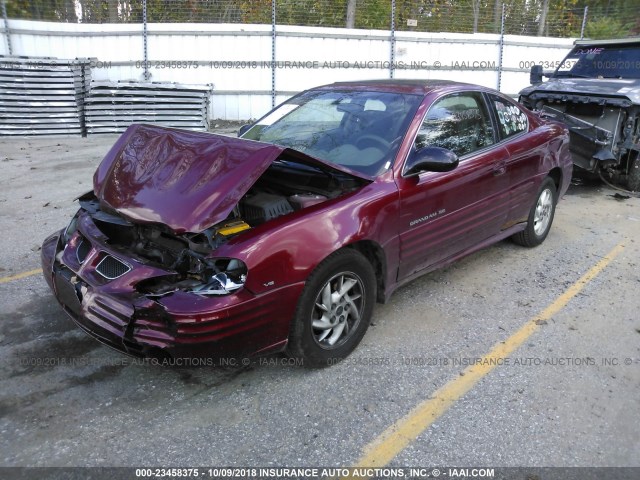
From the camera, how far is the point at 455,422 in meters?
2.84

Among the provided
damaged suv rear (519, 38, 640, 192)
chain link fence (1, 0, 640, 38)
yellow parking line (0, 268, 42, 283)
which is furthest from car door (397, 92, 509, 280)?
chain link fence (1, 0, 640, 38)

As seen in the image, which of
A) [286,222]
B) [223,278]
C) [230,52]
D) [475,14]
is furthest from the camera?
[475,14]

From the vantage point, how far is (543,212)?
5.39 m

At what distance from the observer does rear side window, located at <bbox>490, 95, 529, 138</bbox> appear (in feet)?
15.2

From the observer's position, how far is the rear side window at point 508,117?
4.62m

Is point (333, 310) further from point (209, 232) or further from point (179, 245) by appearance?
point (179, 245)

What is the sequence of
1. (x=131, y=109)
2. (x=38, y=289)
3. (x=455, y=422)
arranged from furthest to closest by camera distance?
(x=131, y=109), (x=38, y=289), (x=455, y=422)

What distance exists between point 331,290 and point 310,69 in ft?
36.3

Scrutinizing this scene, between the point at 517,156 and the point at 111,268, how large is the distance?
3.43 m

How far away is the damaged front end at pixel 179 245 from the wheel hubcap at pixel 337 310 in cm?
26

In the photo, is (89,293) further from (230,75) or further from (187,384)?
(230,75)

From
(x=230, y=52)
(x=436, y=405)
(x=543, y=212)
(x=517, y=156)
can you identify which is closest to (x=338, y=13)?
(x=230, y=52)

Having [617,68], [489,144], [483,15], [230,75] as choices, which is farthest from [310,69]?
[489,144]

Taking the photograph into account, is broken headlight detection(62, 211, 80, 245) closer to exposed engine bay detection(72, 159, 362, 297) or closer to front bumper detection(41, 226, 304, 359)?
exposed engine bay detection(72, 159, 362, 297)
